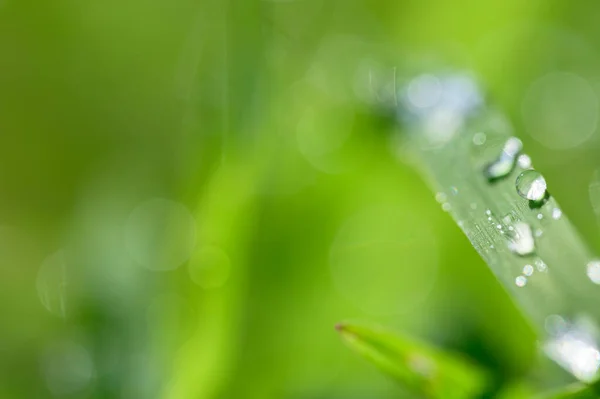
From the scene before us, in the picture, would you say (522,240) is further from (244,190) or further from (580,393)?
(244,190)

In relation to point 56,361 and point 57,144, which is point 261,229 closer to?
point 56,361

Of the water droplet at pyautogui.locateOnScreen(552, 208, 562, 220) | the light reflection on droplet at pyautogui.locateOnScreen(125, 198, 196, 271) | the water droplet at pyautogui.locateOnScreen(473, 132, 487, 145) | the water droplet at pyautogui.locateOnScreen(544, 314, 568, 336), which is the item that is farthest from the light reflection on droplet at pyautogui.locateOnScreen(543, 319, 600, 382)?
the light reflection on droplet at pyautogui.locateOnScreen(125, 198, 196, 271)

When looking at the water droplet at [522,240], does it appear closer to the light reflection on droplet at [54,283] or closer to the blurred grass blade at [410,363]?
the blurred grass blade at [410,363]

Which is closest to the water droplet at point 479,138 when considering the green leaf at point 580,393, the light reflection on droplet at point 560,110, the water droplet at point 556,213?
the water droplet at point 556,213

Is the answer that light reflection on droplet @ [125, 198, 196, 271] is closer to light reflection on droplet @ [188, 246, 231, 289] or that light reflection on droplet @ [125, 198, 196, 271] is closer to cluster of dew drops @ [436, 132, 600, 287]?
light reflection on droplet @ [188, 246, 231, 289]

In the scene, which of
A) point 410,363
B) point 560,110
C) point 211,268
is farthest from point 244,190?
point 560,110
